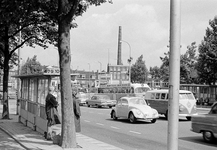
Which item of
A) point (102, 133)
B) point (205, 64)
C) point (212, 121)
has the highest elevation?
point (205, 64)

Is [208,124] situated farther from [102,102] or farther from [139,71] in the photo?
[139,71]

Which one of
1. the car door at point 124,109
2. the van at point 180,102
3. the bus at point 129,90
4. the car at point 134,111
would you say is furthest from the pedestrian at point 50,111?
the bus at point 129,90

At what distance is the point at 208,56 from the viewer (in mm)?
37719

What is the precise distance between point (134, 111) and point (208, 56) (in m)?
22.5

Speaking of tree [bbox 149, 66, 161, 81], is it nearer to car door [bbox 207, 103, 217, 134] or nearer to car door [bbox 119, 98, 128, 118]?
car door [bbox 119, 98, 128, 118]

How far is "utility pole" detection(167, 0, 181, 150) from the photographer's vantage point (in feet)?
16.3

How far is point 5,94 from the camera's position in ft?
62.8

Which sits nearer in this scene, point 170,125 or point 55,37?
point 170,125

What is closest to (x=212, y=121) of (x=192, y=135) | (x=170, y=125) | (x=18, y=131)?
(x=192, y=135)

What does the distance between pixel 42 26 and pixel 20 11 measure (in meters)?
5.34

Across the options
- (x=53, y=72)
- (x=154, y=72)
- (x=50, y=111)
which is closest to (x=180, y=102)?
(x=53, y=72)

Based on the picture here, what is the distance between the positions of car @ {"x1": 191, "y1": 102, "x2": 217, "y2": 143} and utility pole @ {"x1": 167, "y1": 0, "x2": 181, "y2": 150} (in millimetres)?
6471

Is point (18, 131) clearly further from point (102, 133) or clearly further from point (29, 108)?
point (102, 133)

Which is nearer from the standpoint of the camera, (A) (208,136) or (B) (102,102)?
(A) (208,136)
